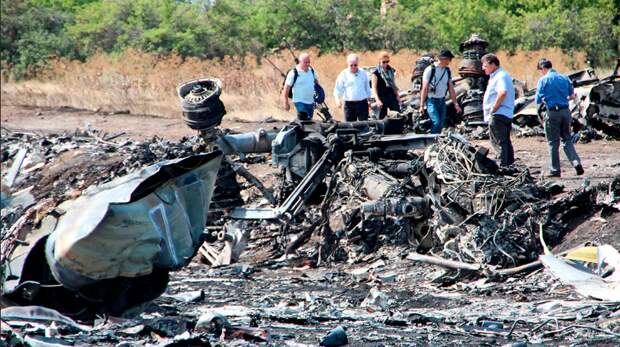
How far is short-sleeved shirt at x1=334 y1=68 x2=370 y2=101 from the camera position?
15.0 metres

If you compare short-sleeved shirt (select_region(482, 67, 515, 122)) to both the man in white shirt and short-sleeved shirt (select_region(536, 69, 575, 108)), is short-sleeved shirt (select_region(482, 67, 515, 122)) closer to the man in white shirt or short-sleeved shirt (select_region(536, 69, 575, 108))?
short-sleeved shirt (select_region(536, 69, 575, 108))

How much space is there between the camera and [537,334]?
25.0 ft

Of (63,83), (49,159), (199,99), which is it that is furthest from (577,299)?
(63,83)

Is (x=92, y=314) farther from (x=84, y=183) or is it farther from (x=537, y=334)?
(x=84, y=183)

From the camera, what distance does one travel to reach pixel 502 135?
12898mm

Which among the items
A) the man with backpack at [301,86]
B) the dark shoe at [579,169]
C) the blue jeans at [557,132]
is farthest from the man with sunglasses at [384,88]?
the dark shoe at [579,169]

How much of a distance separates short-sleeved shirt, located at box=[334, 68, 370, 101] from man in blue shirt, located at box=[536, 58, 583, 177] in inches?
95.7

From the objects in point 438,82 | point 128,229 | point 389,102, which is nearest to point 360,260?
point 438,82

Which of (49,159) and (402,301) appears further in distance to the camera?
(49,159)

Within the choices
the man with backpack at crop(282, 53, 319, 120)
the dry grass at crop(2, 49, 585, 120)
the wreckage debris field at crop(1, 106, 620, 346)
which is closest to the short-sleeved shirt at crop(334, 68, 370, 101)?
the man with backpack at crop(282, 53, 319, 120)

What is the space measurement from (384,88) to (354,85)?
36.6 inches

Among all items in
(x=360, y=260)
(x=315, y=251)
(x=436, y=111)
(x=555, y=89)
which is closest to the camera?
(x=360, y=260)

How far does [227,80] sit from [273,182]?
11.6 metres

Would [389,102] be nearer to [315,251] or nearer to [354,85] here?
[354,85]
